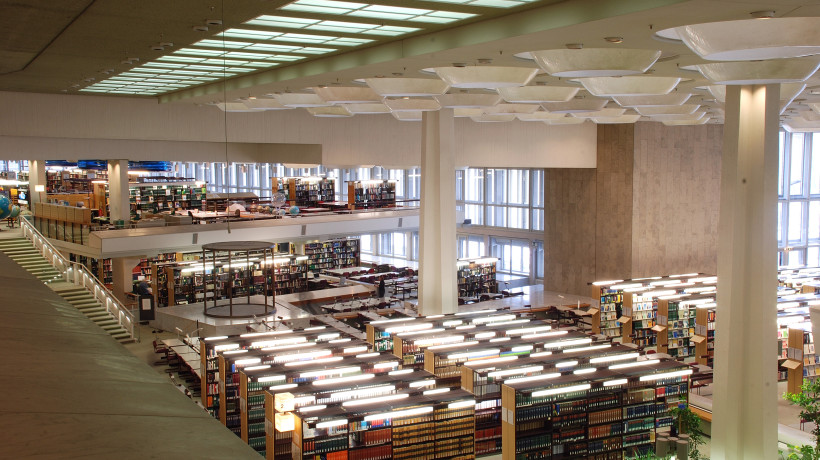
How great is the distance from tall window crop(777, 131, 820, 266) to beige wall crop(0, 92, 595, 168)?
8.00m

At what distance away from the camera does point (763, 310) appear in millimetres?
9773

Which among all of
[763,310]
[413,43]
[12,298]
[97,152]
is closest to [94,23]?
[413,43]

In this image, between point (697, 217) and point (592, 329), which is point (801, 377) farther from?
point (697, 217)

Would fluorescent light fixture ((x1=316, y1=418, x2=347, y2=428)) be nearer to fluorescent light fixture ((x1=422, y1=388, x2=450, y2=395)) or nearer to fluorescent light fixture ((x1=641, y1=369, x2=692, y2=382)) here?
fluorescent light fixture ((x1=422, y1=388, x2=450, y2=395))

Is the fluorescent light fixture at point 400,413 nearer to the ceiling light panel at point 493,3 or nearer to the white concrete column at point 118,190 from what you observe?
the ceiling light panel at point 493,3

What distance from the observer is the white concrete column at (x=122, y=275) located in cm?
2118

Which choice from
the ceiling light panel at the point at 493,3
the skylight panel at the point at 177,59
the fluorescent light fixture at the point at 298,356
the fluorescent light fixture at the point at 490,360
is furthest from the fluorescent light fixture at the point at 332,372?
the ceiling light panel at the point at 493,3

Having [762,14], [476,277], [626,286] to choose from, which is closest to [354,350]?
[762,14]

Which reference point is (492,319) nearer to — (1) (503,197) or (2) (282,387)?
(2) (282,387)

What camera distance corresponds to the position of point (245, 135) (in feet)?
66.7

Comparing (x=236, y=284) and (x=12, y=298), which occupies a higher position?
(x=12, y=298)

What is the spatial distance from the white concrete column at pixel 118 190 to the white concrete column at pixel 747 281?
1666cm

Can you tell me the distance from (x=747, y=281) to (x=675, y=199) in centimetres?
1523

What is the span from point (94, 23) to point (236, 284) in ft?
46.2
